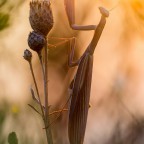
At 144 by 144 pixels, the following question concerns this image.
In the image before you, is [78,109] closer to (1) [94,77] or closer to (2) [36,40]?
(2) [36,40]

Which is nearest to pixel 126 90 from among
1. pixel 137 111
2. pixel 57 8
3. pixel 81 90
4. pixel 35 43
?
Answer: pixel 137 111

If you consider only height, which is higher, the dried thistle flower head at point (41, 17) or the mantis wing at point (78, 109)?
the dried thistle flower head at point (41, 17)

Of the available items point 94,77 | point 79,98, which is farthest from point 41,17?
point 94,77

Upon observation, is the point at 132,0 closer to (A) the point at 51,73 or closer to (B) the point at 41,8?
(A) the point at 51,73

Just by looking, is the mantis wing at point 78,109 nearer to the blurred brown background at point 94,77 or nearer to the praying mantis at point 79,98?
the praying mantis at point 79,98

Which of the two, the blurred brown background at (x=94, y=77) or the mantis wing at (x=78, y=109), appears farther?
the blurred brown background at (x=94, y=77)

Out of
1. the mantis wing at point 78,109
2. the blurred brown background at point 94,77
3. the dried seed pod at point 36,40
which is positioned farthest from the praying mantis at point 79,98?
the blurred brown background at point 94,77
